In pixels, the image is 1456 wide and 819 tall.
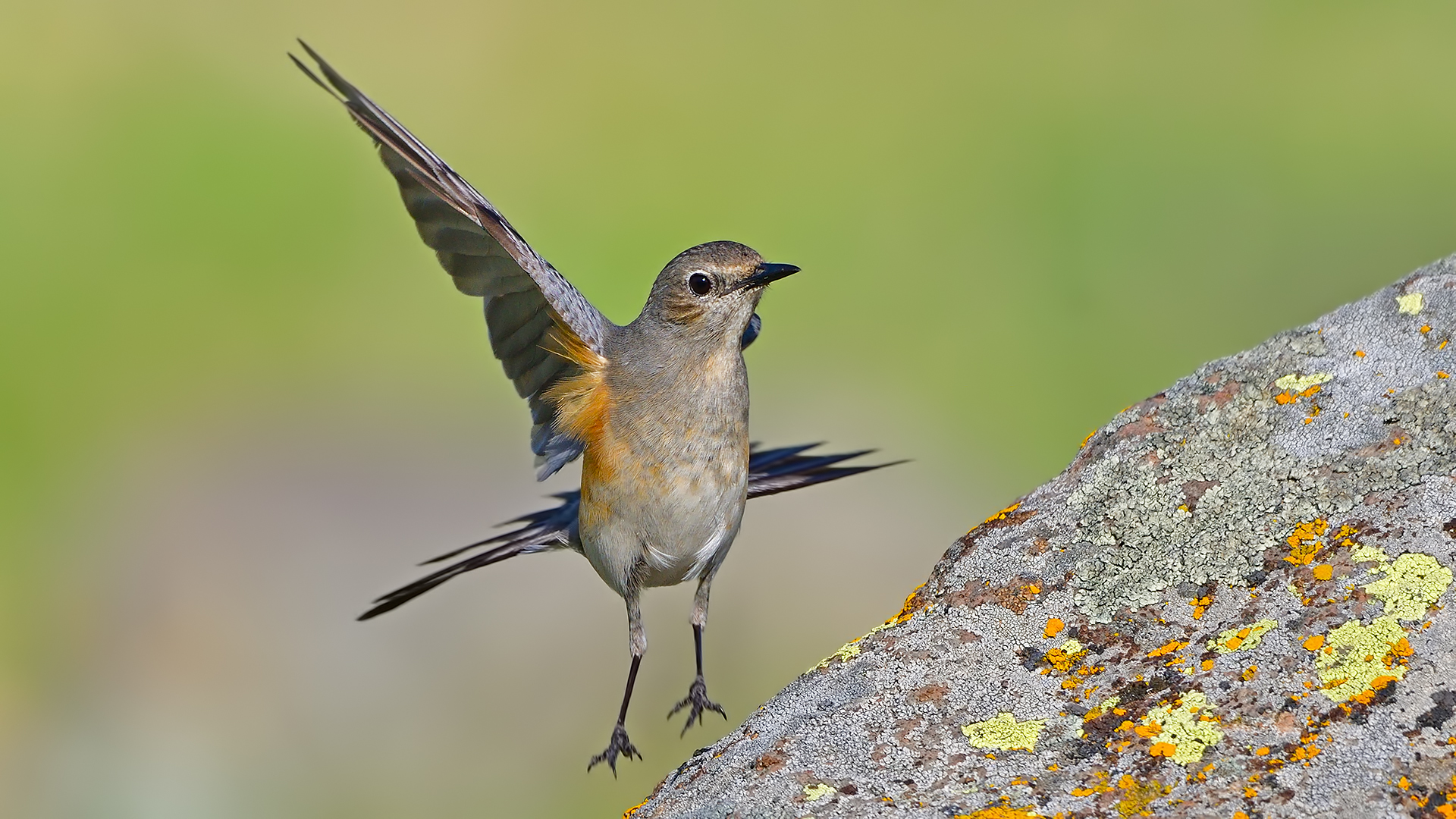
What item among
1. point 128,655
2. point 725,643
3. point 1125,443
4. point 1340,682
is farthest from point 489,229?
point 128,655

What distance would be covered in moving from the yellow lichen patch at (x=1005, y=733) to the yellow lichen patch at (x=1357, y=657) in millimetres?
685

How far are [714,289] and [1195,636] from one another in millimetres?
2915

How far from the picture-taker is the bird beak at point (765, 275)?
584cm

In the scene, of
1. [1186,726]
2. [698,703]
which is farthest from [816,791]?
[698,703]

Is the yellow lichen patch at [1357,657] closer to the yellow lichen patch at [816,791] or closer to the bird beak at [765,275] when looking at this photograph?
the yellow lichen patch at [816,791]

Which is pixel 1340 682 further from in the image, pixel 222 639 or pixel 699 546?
pixel 222 639

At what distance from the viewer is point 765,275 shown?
589cm

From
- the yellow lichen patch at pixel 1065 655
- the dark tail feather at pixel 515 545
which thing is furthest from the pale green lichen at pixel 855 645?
the dark tail feather at pixel 515 545

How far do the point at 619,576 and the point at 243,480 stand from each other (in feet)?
27.7

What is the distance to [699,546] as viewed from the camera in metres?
6.09

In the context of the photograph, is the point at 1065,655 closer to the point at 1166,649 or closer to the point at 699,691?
the point at 1166,649

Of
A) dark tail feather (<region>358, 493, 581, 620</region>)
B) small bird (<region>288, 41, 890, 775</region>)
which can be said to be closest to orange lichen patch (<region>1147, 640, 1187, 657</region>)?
small bird (<region>288, 41, 890, 775</region>)

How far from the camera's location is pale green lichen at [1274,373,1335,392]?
171 inches

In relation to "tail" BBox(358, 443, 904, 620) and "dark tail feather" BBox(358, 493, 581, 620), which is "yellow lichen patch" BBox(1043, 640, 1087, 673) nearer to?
"tail" BBox(358, 443, 904, 620)
